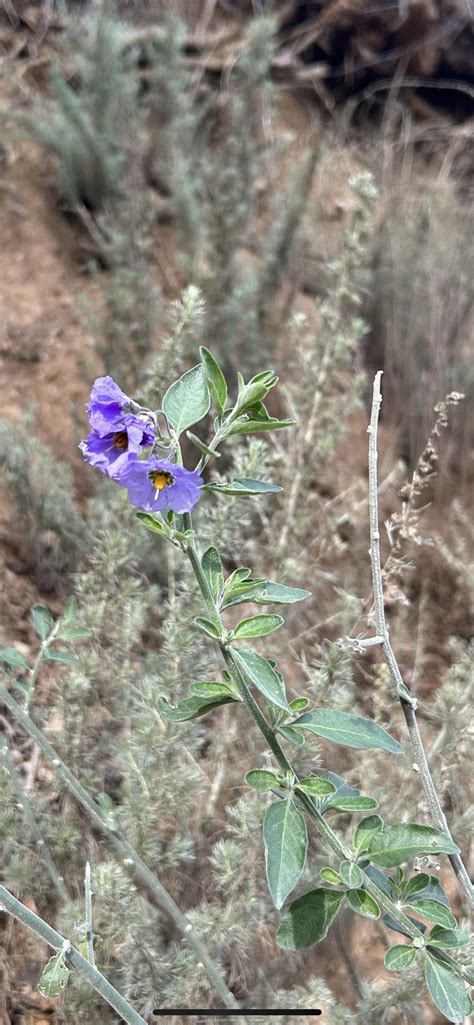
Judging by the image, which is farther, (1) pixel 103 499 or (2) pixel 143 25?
(2) pixel 143 25

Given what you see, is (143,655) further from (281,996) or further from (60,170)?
(60,170)

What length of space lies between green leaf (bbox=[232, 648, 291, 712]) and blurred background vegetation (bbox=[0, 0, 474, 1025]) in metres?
0.35

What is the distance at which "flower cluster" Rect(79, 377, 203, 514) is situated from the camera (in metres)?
0.91

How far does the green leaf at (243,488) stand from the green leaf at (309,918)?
0.51 meters

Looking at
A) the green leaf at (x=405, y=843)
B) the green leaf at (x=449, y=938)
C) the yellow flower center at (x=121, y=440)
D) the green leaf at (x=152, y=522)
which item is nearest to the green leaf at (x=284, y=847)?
the green leaf at (x=405, y=843)

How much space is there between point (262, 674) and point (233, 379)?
1913 millimetres

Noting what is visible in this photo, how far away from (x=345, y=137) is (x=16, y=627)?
346 cm

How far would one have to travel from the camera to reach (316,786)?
3.27 feet

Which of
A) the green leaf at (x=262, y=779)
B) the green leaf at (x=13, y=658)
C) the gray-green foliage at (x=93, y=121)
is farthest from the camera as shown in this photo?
the gray-green foliage at (x=93, y=121)

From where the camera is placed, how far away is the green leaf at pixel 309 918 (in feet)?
3.35

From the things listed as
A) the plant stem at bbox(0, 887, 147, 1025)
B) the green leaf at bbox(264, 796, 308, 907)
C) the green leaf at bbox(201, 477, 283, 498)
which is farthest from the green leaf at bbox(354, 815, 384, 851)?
the green leaf at bbox(201, 477, 283, 498)

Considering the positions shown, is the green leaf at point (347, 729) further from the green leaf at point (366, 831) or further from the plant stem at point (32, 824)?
the plant stem at point (32, 824)

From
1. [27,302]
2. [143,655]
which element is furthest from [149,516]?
[27,302]

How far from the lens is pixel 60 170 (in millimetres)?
3002
